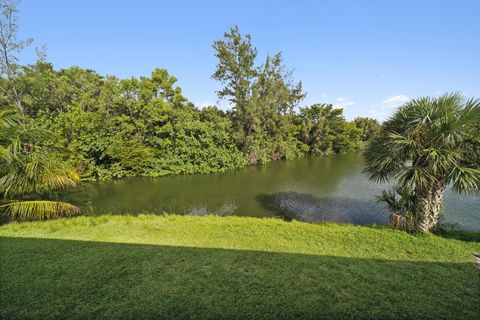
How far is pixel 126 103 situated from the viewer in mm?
18469

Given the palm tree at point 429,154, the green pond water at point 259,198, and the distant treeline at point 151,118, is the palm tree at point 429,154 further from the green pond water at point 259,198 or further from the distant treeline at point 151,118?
the distant treeline at point 151,118

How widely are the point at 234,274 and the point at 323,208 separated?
790 centimetres

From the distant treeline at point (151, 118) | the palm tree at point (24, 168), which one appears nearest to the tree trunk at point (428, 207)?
the palm tree at point (24, 168)

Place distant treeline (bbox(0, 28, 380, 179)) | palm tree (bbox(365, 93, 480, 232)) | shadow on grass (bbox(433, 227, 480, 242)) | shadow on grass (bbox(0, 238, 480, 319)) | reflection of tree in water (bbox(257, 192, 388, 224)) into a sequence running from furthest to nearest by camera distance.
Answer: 1. distant treeline (bbox(0, 28, 380, 179))
2. reflection of tree in water (bbox(257, 192, 388, 224))
3. shadow on grass (bbox(433, 227, 480, 242))
4. palm tree (bbox(365, 93, 480, 232))
5. shadow on grass (bbox(0, 238, 480, 319))

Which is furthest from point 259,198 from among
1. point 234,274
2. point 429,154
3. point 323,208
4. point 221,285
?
point 221,285

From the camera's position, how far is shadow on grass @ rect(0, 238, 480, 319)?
302cm

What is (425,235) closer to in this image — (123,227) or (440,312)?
(440,312)

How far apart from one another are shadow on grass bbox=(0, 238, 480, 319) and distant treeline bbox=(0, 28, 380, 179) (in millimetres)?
13043

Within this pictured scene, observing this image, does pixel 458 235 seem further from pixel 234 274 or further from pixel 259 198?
pixel 259 198

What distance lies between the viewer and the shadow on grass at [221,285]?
3.02 m

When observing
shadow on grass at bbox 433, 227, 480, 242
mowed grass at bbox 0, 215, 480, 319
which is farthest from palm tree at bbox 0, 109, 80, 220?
shadow on grass at bbox 433, 227, 480, 242

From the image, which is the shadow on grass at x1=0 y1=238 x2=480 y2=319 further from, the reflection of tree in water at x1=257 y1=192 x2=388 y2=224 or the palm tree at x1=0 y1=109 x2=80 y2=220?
the reflection of tree in water at x1=257 y1=192 x2=388 y2=224

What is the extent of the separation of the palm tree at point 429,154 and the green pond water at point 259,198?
3066 mm

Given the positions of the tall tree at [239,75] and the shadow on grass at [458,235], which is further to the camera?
the tall tree at [239,75]
